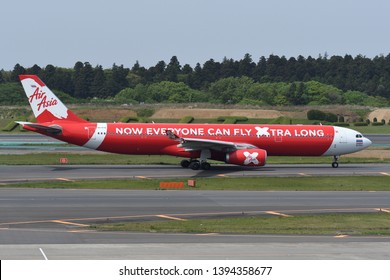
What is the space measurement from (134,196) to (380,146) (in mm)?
49370

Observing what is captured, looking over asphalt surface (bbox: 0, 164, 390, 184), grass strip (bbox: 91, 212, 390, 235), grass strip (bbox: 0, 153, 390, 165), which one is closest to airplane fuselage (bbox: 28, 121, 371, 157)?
asphalt surface (bbox: 0, 164, 390, 184)

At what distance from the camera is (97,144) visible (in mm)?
58875

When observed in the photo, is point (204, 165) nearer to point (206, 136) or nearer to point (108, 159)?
point (206, 136)

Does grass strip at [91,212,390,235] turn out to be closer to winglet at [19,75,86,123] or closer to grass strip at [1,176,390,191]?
grass strip at [1,176,390,191]

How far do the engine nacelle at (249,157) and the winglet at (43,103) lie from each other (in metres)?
14.2

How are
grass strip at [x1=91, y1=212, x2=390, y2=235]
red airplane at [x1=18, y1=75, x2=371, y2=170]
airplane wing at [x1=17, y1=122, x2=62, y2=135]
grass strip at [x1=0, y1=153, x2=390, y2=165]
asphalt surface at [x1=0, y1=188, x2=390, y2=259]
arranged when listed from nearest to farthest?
asphalt surface at [x1=0, y1=188, x2=390, y2=259] → grass strip at [x1=91, y1=212, x2=390, y2=235] → airplane wing at [x1=17, y1=122, x2=62, y2=135] → red airplane at [x1=18, y1=75, x2=371, y2=170] → grass strip at [x1=0, y1=153, x2=390, y2=165]

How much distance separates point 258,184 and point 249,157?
669 cm

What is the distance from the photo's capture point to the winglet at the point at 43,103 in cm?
5897

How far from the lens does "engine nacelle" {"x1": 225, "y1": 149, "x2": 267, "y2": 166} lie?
2213 inches

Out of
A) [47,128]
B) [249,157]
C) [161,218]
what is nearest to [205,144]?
[249,157]

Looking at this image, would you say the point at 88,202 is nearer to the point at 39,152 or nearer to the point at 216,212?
the point at 216,212

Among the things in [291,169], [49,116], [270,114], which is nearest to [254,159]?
[291,169]

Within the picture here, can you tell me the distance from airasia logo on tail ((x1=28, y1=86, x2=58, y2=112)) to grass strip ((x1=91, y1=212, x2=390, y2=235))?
91.6 feet

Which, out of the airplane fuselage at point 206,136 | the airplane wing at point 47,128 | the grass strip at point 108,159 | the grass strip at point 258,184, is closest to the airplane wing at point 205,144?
the airplane fuselage at point 206,136
